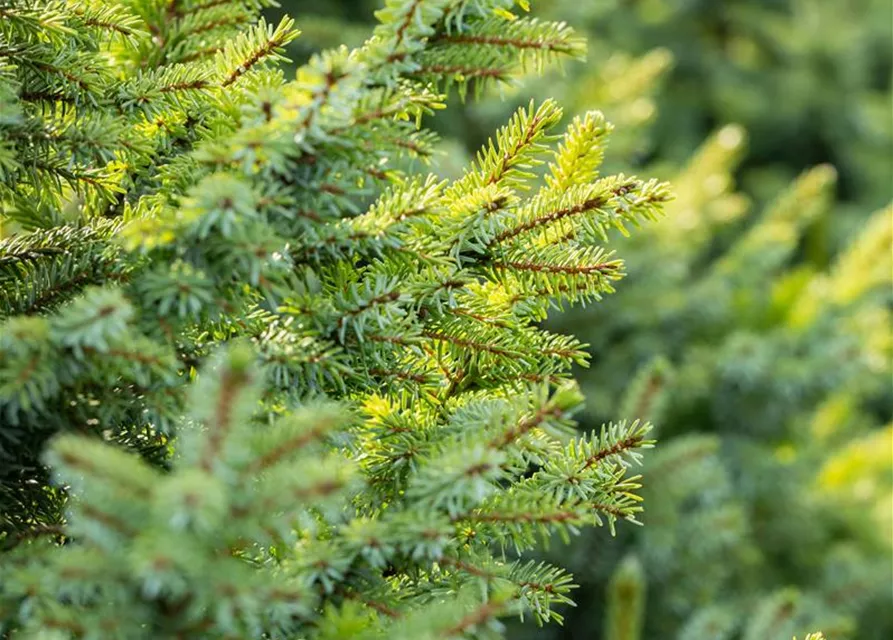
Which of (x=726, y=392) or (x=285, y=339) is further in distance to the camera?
(x=726, y=392)

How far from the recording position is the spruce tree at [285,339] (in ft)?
1.62

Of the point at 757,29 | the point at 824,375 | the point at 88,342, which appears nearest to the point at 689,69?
the point at 757,29

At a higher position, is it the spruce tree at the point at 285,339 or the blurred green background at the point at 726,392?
the blurred green background at the point at 726,392

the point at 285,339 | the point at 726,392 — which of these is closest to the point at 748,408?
the point at 726,392

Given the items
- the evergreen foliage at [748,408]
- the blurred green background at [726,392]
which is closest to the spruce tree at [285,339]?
the blurred green background at [726,392]

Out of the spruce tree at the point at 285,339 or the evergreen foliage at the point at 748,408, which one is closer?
the spruce tree at the point at 285,339

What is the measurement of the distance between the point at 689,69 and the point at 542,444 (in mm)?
3109

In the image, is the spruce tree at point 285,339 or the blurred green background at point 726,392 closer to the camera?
the spruce tree at point 285,339

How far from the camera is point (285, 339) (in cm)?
66

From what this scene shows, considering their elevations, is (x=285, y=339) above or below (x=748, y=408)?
below

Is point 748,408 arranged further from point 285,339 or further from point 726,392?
point 285,339

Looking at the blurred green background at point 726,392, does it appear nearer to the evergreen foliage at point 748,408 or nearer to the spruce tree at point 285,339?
the evergreen foliage at point 748,408

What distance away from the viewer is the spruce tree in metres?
0.49

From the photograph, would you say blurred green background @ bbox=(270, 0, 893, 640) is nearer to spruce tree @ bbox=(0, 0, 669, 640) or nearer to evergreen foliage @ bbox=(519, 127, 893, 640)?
evergreen foliage @ bbox=(519, 127, 893, 640)
